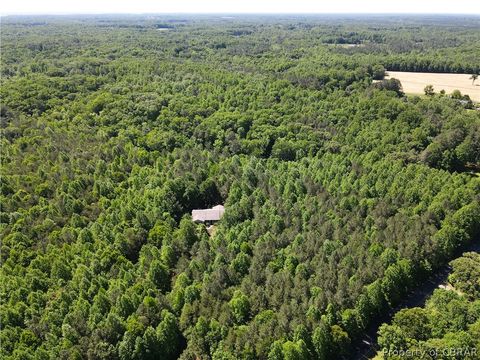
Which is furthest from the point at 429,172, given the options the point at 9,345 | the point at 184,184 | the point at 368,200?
the point at 9,345

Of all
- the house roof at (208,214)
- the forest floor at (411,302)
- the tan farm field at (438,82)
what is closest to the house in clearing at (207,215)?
the house roof at (208,214)

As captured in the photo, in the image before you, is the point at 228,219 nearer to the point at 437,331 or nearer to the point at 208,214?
the point at 208,214

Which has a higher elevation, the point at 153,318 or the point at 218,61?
the point at 218,61

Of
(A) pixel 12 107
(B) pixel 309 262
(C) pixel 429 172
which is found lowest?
(B) pixel 309 262

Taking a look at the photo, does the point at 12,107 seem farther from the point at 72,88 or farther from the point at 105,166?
the point at 105,166

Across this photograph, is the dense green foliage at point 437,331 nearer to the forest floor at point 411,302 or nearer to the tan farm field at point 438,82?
the forest floor at point 411,302

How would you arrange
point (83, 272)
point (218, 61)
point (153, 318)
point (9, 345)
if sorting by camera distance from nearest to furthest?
point (9, 345)
point (153, 318)
point (83, 272)
point (218, 61)
